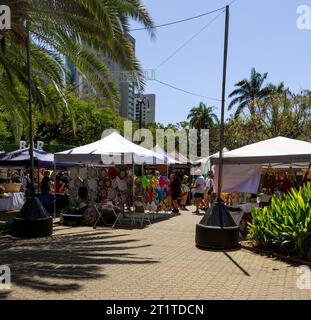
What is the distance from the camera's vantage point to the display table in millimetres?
18031

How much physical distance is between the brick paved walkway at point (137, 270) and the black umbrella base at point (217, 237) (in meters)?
0.30

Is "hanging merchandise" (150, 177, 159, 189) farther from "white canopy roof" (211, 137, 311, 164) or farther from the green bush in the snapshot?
the green bush

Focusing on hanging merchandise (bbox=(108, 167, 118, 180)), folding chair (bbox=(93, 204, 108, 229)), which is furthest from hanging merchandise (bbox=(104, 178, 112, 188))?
folding chair (bbox=(93, 204, 108, 229))

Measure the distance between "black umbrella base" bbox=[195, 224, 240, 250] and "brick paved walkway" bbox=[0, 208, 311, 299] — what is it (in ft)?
0.99

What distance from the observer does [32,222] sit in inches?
450

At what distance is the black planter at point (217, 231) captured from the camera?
1002cm

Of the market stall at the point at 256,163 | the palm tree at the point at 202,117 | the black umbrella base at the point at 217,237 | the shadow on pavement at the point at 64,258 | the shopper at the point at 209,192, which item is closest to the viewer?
the shadow on pavement at the point at 64,258

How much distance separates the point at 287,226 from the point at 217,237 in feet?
5.27

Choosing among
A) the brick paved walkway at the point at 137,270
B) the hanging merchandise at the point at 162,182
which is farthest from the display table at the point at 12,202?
the brick paved walkway at the point at 137,270

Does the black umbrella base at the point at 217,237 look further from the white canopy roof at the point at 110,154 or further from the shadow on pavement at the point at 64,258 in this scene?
the white canopy roof at the point at 110,154

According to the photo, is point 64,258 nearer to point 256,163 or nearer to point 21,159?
point 256,163

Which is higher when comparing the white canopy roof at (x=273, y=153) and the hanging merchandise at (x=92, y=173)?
the white canopy roof at (x=273, y=153)

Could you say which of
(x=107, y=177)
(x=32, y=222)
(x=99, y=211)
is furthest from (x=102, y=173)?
(x=32, y=222)
